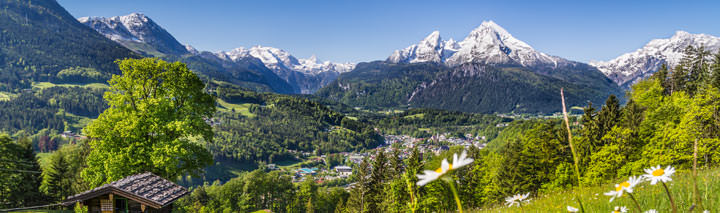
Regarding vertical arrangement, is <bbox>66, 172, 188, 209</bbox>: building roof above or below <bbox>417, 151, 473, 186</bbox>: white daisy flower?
below

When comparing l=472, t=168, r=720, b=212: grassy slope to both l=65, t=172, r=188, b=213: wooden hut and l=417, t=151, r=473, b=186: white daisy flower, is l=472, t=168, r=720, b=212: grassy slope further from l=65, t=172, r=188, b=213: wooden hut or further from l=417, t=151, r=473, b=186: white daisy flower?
l=65, t=172, r=188, b=213: wooden hut

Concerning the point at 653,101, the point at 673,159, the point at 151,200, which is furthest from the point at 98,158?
the point at 653,101

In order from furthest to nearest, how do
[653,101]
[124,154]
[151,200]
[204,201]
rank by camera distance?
[204,201]
[653,101]
[124,154]
[151,200]

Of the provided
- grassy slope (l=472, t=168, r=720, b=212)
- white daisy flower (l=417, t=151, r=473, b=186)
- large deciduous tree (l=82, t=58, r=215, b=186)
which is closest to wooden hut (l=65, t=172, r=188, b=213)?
large deciduous tree (l=82, t=58, r=215, b=186)

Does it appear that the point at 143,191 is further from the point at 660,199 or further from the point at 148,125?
the point at 660,199

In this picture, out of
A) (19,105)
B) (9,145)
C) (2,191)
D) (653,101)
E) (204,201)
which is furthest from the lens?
(19,105)

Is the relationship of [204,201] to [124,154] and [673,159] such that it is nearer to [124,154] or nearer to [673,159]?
[124,154]

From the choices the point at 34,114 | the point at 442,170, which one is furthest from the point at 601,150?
the point at 34,114
